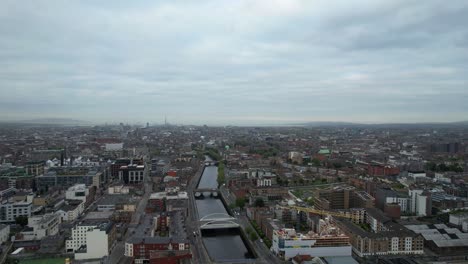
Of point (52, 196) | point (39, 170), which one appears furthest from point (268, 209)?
point (39, 170)

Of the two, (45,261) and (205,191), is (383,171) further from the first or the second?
(45,261)

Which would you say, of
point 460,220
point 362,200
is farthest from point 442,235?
point 362,200

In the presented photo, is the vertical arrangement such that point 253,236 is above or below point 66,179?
below

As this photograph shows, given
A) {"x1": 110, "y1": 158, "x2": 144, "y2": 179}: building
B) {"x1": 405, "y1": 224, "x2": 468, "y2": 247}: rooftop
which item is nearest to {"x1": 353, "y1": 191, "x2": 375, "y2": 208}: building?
{"x1": 405, "y1": 224, "x2": 468, "y2": 247}: rooftop

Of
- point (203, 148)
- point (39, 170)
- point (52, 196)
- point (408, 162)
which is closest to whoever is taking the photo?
point (52, 196)

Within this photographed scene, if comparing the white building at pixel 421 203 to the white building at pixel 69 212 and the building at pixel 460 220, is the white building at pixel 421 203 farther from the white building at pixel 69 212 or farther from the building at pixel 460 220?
the white building at pixel 69 212

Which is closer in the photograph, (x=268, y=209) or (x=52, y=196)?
(x=268, y=209)

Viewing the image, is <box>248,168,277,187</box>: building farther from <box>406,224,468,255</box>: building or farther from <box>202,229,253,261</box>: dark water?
<box>406,224,468,255</box>: building

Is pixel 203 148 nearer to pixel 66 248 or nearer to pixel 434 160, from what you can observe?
pixel 434 160
